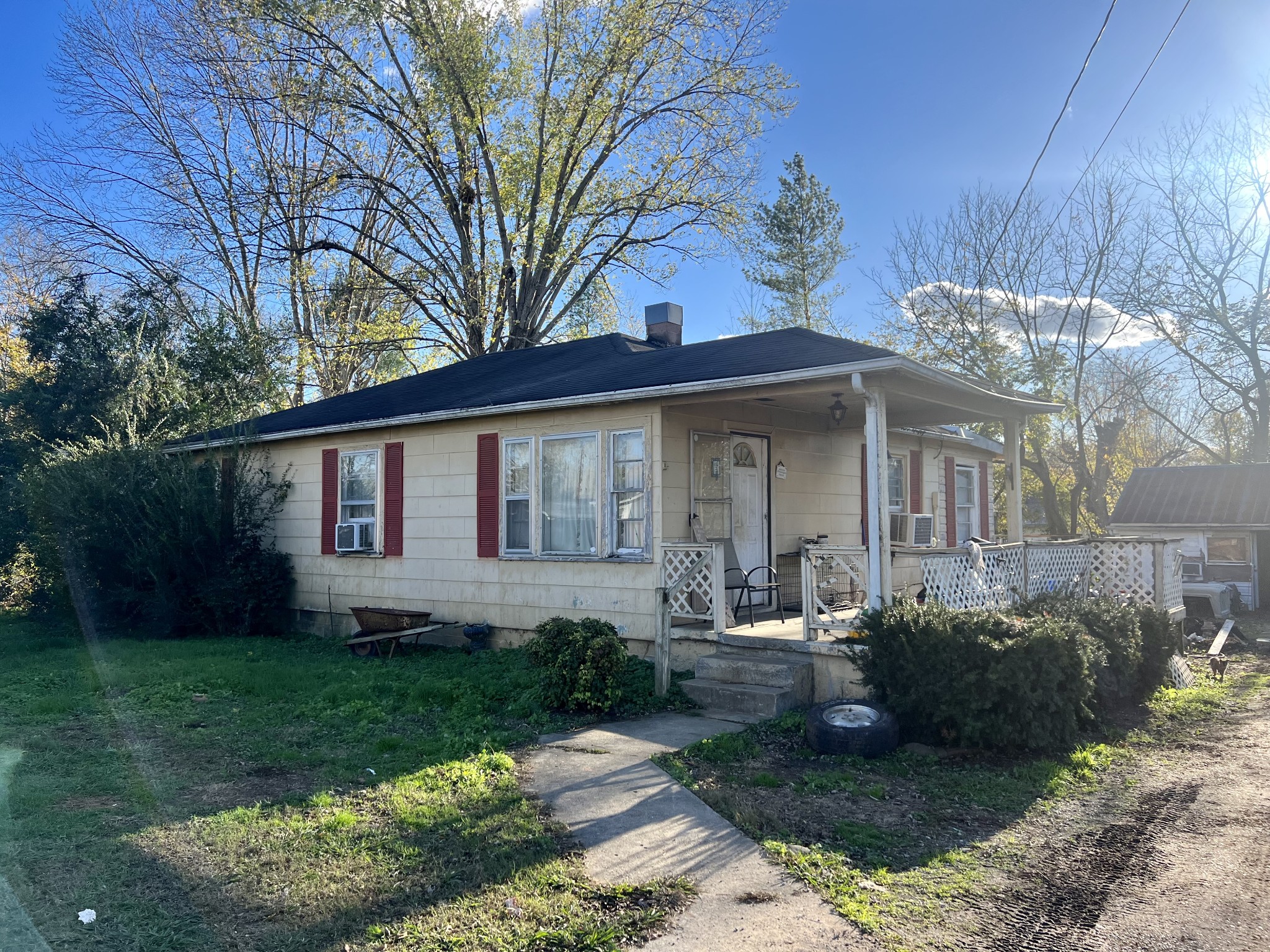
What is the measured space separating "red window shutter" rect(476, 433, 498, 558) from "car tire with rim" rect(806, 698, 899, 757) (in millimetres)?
4947

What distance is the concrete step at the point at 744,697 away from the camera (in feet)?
→ 23.8

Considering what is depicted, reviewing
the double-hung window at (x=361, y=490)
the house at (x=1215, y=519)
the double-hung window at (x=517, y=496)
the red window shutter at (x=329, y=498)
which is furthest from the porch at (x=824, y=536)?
the house at (x=1215, y=519)

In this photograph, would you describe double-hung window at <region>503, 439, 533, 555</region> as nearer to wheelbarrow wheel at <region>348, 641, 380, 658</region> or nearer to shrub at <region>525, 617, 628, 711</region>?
wheelbarrow wheel at <region>348, 641, 380, 658</region>

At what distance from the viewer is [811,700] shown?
7629 millimetres

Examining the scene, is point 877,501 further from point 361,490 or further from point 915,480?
point 361,490

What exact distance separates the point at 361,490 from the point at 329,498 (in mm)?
624

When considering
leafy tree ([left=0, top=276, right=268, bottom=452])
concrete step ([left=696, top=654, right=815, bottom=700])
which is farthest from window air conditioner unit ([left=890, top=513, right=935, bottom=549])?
leafy tree ([left=0, top=276, right=268, bottom=452])

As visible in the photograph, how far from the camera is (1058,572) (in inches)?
395

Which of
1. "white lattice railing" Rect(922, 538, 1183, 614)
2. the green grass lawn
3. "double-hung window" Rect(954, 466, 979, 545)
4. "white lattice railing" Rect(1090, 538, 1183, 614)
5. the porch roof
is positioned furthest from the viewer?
"double-hung window" Rect(954, 466, 979, 545)

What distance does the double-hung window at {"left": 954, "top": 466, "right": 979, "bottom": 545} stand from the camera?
49.2 feet

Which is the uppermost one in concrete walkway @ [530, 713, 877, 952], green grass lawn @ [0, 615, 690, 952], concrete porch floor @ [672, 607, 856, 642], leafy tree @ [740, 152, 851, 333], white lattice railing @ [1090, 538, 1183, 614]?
leafy tree @ [740, 152, 851, 333]

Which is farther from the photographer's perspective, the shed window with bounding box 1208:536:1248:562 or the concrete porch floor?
the shed window with bounding box 1208:536:1248:562

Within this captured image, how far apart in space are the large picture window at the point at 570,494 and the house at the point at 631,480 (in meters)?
0.02

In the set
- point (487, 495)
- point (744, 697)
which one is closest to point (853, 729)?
point (744, 697)
